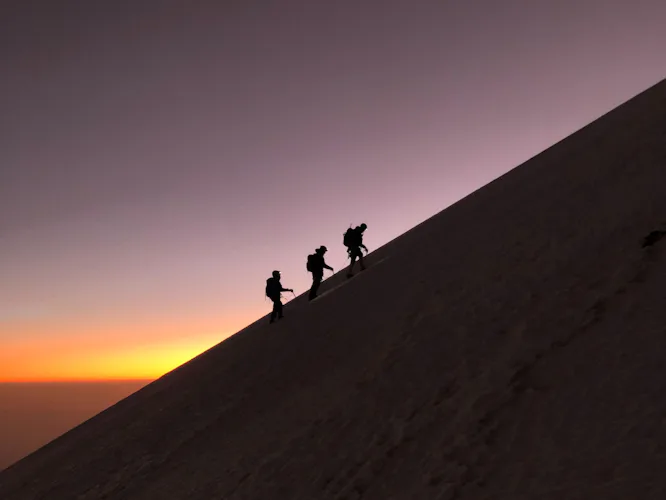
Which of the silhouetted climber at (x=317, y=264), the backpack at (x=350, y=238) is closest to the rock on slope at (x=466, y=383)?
the silhouetted climber at (x=317, y=264)

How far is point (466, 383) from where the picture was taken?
20.4ft

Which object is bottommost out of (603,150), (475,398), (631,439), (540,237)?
(631,439)

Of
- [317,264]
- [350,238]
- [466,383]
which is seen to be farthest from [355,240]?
[466,383]

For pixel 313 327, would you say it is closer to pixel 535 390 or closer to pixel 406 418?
pixel 406 418

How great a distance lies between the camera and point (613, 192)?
390 inches

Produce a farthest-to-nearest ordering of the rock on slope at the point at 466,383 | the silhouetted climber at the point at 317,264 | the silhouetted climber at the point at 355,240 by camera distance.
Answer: the silhouetted climber at the point at 355,240
the silhouetted climber at the point at 317,264
the rock on slope at the point at 466,383

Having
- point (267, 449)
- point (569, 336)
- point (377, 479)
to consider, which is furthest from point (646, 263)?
point (267, 449)

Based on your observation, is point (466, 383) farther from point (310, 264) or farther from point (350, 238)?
point (350, 238)

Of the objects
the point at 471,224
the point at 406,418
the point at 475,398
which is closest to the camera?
the point at 475,398

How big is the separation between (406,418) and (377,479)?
984 millimetres

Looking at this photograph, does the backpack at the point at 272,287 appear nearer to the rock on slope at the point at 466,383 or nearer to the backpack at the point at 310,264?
the backpack at the point at 310,264

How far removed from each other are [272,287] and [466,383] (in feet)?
33.1

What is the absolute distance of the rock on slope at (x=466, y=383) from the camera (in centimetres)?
461

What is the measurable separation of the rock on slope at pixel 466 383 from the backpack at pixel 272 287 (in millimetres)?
1612
